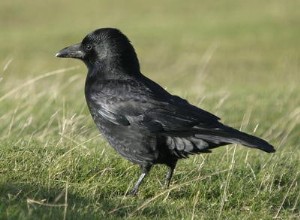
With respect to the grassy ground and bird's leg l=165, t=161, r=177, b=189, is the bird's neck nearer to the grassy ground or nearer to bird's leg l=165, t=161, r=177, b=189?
the grassy ground

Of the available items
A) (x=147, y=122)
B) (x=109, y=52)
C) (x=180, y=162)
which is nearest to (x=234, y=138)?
(x=147, y=122)

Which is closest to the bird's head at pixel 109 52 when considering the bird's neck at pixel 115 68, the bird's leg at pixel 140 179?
the bird's neck at pixel 115 68

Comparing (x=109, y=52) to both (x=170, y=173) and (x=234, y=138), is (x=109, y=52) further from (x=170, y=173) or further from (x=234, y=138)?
(x=234, y=138)

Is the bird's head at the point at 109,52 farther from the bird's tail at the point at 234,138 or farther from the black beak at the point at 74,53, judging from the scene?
the bird's tail at the point at 234,138

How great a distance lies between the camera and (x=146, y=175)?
21.0ft

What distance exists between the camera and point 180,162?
723 cm

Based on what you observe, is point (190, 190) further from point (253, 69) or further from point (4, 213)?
point (253, 69)

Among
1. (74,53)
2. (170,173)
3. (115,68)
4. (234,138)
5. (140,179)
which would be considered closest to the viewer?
(234,138)

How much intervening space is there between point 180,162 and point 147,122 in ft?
3.54

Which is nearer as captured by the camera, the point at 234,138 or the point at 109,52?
the point at 234,138

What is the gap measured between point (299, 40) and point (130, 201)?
2215 cm

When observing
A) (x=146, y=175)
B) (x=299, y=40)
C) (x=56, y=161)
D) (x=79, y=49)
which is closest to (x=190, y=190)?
(x=146, y=175)

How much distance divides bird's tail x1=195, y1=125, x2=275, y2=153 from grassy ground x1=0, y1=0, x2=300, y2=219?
0.40 m

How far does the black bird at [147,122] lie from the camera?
6137 millimetres
